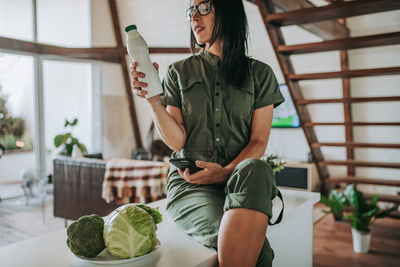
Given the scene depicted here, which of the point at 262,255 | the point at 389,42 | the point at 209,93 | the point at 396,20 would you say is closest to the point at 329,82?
the point at 396,20

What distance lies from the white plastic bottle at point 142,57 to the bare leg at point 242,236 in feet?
1.54

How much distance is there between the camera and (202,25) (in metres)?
1.47

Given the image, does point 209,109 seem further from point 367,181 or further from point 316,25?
point 367,181

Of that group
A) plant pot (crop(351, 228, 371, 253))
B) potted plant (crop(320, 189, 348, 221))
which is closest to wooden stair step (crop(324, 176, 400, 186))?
potted plant (crop(320, 189, 348, 221))

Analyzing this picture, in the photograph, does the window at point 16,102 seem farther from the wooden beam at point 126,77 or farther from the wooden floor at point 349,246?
the wooden floor at point 349,246

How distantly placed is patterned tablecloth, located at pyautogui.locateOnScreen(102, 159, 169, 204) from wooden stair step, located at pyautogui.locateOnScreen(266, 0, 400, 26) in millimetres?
1643

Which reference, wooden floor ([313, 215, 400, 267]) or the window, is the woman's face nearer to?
wooden floor ([313, 215, 400, 267])

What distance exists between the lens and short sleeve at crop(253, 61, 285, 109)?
1.50 m

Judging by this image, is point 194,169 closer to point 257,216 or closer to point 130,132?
point 257,216

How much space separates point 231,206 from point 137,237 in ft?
0.92

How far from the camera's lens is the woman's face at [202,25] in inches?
56.8

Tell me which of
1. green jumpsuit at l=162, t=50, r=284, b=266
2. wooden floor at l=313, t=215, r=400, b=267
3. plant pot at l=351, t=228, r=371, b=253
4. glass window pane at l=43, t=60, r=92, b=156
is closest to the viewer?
green jumpsuit at l=162, t=50, r=284, b=266

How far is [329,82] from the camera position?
5.31m

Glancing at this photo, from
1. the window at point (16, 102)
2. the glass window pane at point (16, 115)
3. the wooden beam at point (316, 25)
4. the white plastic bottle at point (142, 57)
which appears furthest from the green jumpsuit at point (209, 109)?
the window at point (16, 102)
